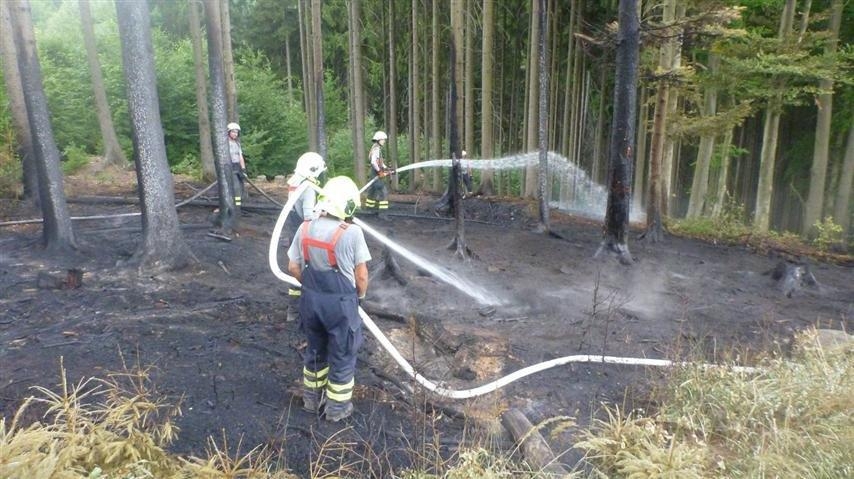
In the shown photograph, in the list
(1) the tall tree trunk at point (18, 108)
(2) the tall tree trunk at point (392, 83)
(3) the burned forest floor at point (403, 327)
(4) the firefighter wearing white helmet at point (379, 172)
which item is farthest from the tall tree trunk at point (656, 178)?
(1) the tall tree trunk at point (18, 108)

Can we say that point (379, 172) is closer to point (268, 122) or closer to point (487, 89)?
point (487, 89)

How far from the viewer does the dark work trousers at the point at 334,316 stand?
13.7ft

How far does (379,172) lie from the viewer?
11.4m

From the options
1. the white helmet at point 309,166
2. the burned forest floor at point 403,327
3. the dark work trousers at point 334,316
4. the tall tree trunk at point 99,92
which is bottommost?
the burned forest floor at point 403,327

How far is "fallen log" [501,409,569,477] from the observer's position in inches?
140

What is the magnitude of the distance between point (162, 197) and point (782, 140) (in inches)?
962

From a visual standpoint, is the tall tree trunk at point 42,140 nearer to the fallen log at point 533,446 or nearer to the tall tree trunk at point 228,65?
the tall tree trunk at point 228,65

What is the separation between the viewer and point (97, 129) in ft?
67.9

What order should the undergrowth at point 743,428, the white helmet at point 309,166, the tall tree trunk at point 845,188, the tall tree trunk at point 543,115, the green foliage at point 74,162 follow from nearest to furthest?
1. the undergrowth at point 743,428
2. the white helmet at point 309,166
3. the tall tree trunk at point 543,115
4. the tall tree trunk at point 845,188
5. the green foliage at point 74,162

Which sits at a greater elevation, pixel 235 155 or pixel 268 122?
pixel 268 122

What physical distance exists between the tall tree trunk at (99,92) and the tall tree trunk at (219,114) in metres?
8.78

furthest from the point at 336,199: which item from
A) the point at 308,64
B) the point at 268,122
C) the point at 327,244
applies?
the point at 268,122

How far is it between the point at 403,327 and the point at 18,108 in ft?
30.5

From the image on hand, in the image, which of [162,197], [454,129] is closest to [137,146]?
[162,197]
